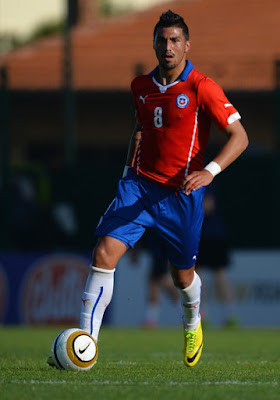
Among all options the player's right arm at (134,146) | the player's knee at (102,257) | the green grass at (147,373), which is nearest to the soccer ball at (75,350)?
the green grass at (147,373)

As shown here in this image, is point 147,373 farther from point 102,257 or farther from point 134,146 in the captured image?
point 134,146

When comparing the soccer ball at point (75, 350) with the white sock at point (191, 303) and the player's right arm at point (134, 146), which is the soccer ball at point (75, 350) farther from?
the player's right arm at point (134, 146)

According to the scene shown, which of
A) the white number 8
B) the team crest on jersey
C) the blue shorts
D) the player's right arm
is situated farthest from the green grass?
the team crest on jersey

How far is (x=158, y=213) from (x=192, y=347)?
3.51 ft

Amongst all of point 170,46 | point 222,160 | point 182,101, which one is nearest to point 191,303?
point 222,160

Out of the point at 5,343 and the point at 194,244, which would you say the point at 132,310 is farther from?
the point at 194,244

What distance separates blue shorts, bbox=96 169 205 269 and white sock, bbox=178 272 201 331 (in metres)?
0.37

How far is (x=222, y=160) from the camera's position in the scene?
20.4 ft

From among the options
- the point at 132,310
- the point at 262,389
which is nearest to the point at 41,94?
the point at 132,310

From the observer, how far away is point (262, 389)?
5488 mm

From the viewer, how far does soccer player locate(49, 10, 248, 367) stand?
6316 millimetres

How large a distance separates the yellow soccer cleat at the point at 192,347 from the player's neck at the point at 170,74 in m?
1.84

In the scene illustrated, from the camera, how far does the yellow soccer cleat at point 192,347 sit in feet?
22.5

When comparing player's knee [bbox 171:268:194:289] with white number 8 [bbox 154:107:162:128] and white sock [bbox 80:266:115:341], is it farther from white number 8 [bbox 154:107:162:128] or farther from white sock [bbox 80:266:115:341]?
white number 8 [bbox 154:107:162:128]
